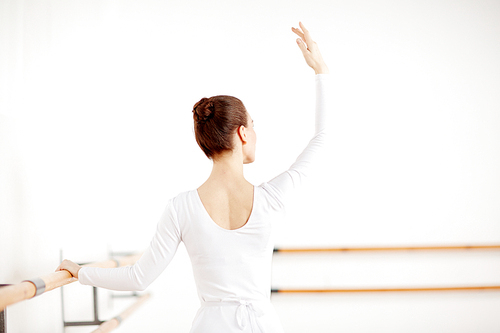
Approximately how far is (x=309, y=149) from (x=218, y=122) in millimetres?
207

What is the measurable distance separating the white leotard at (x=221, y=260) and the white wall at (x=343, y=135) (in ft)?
3.92

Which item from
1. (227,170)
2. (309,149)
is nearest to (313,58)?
(309,149)

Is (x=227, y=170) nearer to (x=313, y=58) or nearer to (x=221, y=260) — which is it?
(x=221, y=260)

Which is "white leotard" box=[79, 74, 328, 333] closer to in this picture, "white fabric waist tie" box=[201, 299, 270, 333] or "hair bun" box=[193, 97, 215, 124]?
"white fabric waist tie" box=[201, 299, 270, 333]

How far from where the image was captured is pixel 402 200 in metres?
1.96

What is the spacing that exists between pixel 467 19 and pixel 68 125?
1.90m

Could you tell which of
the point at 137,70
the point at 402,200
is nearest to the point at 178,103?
the point at 137,70

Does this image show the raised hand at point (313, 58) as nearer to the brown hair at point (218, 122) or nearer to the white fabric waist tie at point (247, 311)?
the brown hair at point (218, 122)

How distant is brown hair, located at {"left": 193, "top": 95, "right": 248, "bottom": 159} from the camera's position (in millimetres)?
733

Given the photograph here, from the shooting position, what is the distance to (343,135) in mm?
1992

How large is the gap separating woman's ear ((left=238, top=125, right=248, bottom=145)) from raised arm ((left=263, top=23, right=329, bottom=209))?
0.29 ft

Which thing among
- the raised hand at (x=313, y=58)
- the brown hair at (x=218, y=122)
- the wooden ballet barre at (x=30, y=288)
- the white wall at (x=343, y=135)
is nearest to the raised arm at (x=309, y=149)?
the raised hand at (x=313, y=58)

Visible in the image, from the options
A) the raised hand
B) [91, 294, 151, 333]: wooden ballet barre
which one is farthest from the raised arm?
[91, 294, 151, 333]: wooden ballet barre

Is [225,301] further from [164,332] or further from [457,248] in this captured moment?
[457,248]
